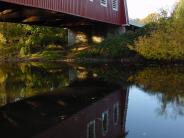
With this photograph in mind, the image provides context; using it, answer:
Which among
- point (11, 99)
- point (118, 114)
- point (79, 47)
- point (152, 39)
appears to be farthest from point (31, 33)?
point (118, 114)

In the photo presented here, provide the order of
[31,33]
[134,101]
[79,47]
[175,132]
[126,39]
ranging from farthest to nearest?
[31,33] → [79,47] → [126,39] → [134,101] → [175,132]

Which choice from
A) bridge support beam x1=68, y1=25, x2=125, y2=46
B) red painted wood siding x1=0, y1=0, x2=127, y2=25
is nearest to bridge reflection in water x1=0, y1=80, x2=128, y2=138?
red painted wood siding x1=0, y1=0, x2=127, y2=25

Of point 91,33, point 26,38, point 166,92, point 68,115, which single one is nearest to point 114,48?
point 91,33

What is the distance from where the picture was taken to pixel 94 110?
1234 centimetres

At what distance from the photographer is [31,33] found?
51250 millimetres

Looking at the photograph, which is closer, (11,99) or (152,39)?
(11,99)

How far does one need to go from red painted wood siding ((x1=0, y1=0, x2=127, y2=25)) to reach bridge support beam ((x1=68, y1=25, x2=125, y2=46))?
4.54 feet

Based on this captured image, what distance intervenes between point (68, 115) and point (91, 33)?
3312 centimetres

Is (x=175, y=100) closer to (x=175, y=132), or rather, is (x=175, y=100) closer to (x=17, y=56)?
(x=175, y=132)

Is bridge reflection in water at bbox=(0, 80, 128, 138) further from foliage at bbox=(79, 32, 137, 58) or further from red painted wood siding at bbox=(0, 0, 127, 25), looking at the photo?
foliage at bbox=(79, 32, 137, 58)

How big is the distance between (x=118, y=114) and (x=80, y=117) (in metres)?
1.07

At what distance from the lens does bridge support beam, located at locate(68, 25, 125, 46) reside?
4259 centimetres

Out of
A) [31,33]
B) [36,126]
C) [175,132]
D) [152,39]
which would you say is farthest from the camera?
[31,33]

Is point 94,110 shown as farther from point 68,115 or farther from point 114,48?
point 114,48
